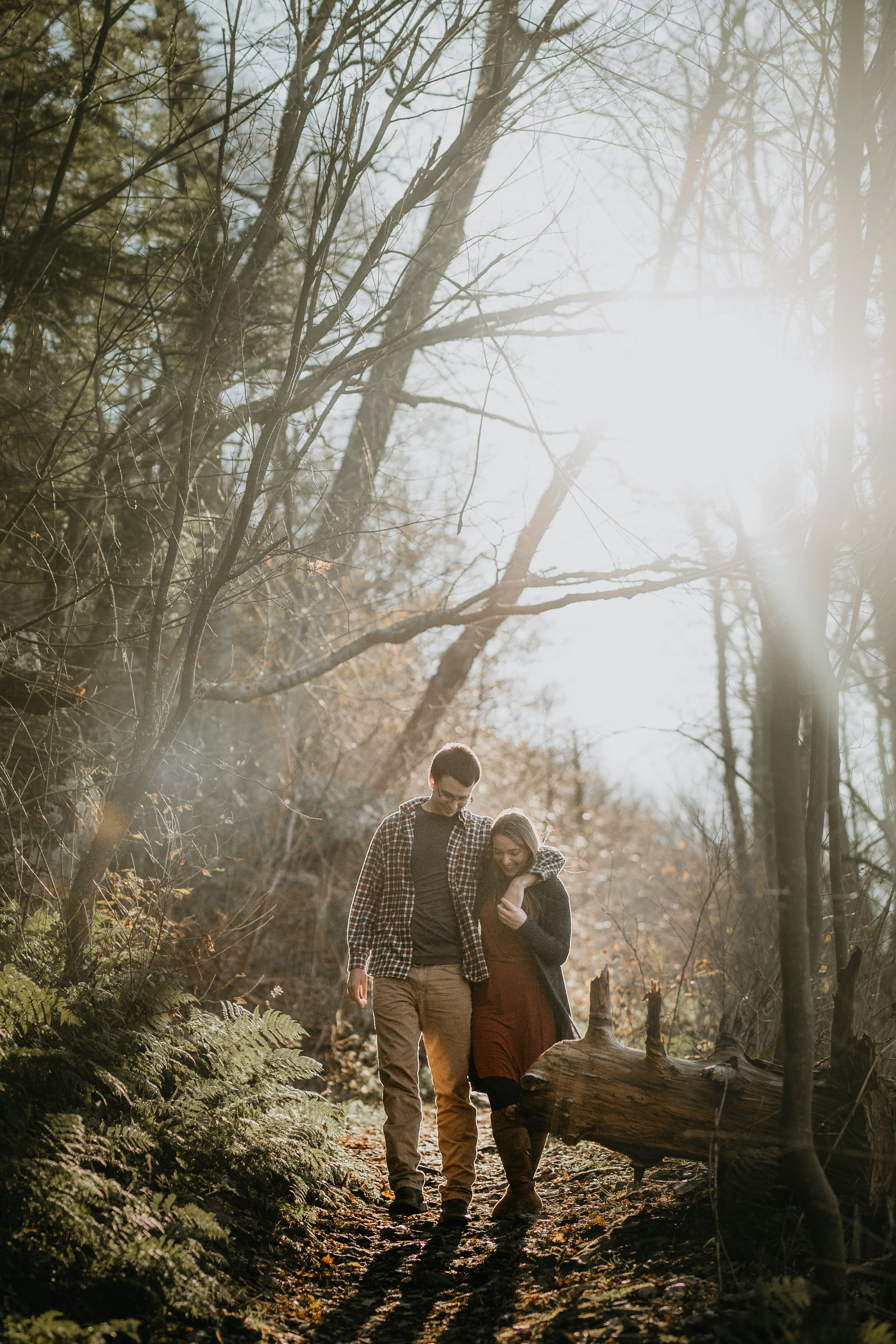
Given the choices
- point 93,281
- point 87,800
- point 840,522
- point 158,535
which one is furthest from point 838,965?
point 93,281

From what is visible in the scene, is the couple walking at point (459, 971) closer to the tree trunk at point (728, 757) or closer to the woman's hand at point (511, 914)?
the woman's hand at point (511, 914)

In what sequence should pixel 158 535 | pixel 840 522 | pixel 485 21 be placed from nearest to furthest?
pixel 840 522 < pixel 485 21 < pixel 158 535

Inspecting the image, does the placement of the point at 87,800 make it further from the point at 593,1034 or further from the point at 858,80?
the point at 858,80

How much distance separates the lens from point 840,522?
3.32 meters

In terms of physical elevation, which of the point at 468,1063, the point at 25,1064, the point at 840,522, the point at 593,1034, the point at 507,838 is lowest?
the point at 25,1064

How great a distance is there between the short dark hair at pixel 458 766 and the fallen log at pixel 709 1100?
3.87 ft

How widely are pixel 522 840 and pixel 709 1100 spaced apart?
1.42 m

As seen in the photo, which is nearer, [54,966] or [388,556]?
[54,966]

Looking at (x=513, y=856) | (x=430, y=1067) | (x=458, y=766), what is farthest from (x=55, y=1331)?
(x=458, y=766)

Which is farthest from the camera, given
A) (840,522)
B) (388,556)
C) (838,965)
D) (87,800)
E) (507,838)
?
(388,556)

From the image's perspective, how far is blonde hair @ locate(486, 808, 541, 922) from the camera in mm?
4414

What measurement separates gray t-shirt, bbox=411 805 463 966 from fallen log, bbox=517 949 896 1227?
2.33 ft

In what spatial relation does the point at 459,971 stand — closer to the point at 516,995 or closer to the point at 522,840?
A: the point at 516,995

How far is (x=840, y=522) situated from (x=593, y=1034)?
8.47 ft
